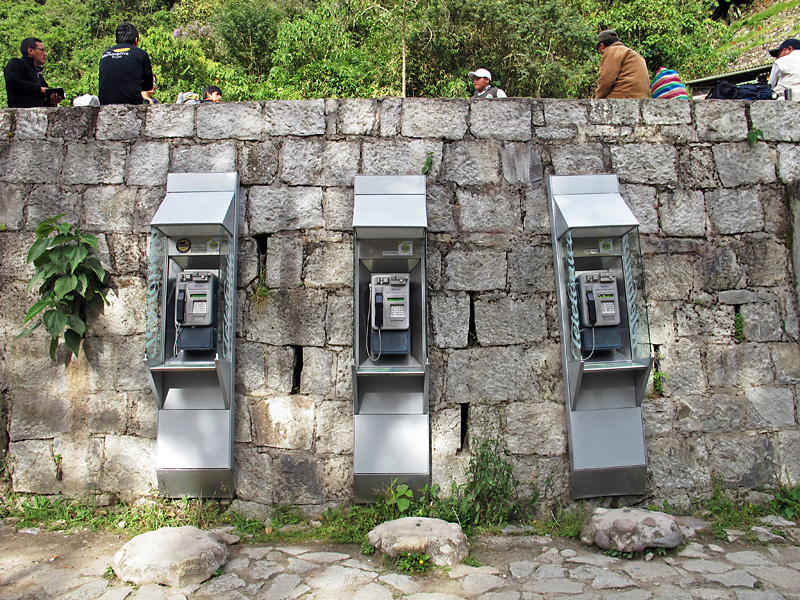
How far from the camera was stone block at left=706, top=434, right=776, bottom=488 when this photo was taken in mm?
3861

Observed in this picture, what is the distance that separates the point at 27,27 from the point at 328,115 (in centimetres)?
1400

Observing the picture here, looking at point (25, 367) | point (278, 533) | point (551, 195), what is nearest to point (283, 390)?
point (278, 533)

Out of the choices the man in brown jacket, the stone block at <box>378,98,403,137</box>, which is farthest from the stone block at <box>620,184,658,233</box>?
the stone block at <box>378,98,403,137</box>

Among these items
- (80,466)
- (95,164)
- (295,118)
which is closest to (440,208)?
(295,118)

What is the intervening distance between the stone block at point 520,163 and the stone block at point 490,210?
12cm

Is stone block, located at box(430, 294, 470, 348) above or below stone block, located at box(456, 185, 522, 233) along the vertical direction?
below

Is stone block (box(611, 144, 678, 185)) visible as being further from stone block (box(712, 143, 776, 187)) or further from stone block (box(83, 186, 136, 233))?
stone block (box(83, 186, 136, 233))

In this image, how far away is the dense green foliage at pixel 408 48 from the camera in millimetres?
8539

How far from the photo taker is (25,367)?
13.1 ft

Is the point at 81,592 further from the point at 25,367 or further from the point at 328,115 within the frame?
the point at 328,115

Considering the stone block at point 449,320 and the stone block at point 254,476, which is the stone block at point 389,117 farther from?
the stone block at point 254,476

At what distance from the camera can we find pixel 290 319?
382 centimetres

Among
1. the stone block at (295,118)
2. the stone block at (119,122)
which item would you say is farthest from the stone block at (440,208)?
the stone block at (119,122)

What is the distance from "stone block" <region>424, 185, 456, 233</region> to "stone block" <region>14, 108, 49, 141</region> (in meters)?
2.82
